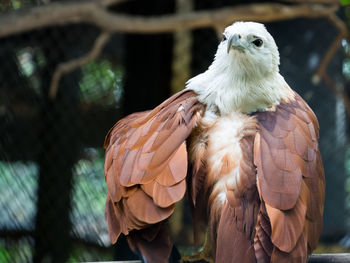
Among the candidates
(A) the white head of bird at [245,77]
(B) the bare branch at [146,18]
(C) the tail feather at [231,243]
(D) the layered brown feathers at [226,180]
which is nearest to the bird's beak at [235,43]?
(A) the white head of bird at [245,77]

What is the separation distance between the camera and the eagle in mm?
1099

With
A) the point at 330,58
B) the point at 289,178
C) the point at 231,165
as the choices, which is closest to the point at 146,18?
the point at 330,58

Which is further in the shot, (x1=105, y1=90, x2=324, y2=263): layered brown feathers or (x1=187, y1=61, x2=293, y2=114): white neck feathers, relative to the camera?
(x1=187, y1=61, x2=293, y2=114): white neck feathers

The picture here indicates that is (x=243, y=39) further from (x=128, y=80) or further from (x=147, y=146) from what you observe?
(x=128, y=80)

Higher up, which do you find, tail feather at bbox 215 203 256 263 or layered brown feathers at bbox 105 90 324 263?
layered brown feathers at bbox 105 90 324 263

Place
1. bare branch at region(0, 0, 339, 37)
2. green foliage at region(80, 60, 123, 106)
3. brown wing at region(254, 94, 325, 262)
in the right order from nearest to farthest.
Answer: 1. brown wing at region(254, 94, 325, 262)
2. bare branch at region(0, 0, 339, 37)
3. green foliage at region(80, 60, 123, 106)

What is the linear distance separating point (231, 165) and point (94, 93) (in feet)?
5.80

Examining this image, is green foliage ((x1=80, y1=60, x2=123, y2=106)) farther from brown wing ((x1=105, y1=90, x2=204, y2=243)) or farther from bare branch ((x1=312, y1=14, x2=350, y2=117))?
brown wing ((x1=105, y1=90, x2=204, y2=243))

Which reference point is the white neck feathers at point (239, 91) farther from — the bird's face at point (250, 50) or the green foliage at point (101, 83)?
the green foliage at point (101, 83)

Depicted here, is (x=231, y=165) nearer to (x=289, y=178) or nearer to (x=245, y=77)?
(x=289, y=178)

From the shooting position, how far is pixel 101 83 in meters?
2.93

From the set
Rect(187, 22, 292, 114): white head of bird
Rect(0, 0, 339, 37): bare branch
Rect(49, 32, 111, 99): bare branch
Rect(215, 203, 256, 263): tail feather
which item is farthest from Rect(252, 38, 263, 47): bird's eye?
Rect(49, 32, 111, 99): bare branch

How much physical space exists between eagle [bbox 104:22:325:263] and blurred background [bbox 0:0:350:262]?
1.33 metres

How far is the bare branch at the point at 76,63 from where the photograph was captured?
2695mm
